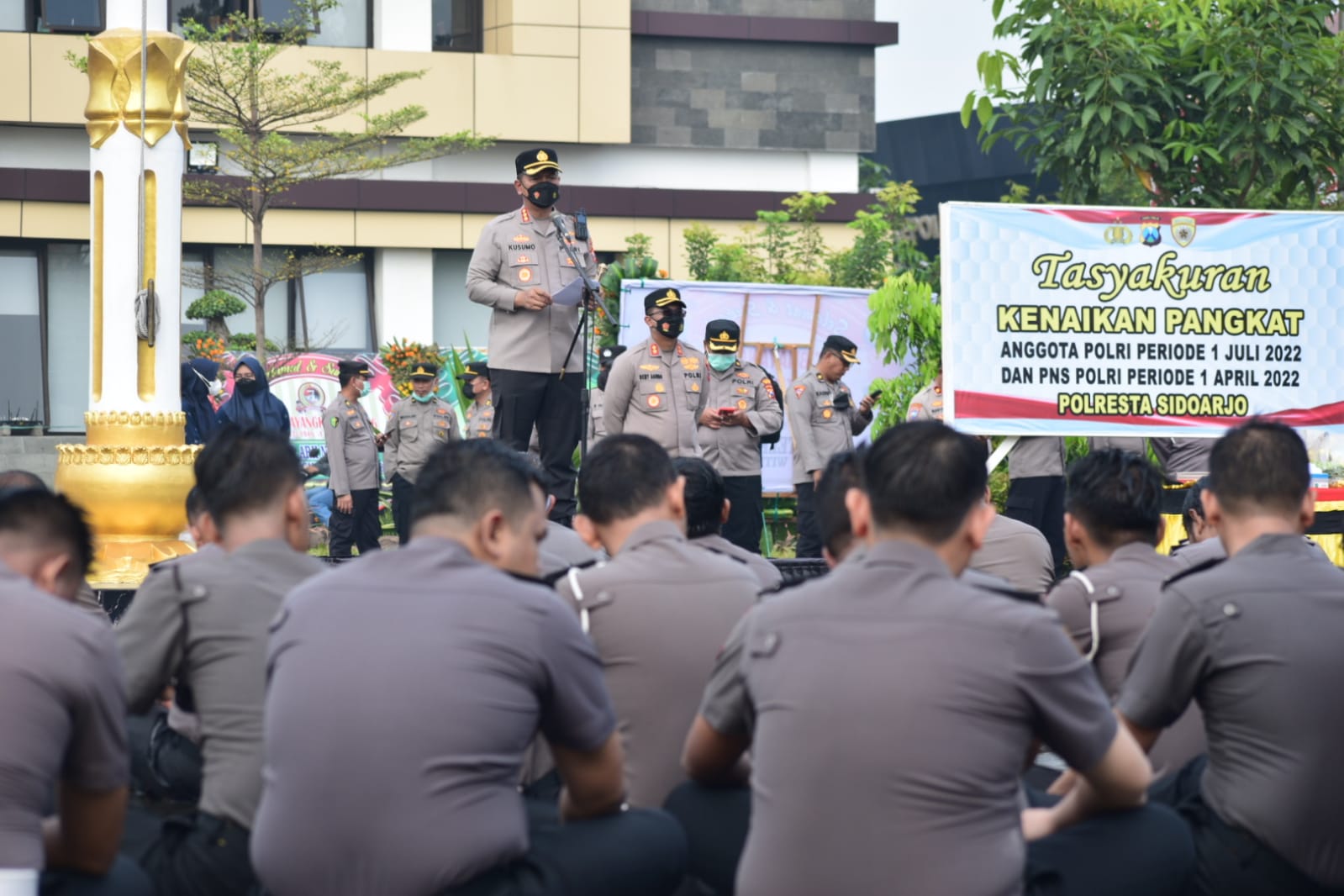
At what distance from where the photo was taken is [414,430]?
14.4m

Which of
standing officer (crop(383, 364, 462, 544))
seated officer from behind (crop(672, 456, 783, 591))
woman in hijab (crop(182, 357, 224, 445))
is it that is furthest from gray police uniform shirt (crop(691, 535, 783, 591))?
standing officer (crop(383, 364, 462, 544))

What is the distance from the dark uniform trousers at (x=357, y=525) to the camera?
570 inches

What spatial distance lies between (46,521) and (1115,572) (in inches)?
104

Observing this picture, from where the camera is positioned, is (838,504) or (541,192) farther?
(541,192)

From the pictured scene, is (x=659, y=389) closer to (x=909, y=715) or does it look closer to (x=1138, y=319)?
(x=1138, y=319)

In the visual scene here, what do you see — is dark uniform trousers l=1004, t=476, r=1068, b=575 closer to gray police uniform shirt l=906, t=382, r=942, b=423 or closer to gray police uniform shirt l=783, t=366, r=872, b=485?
gray police uniform shirt l=906, t=382, r=942, b=423

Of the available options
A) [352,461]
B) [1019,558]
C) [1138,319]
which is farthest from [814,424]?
[1019,558]

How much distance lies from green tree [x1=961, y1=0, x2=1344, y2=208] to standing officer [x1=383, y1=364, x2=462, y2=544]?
4.93 m

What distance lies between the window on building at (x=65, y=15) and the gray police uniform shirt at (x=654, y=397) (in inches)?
702

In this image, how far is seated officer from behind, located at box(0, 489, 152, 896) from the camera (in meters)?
3.05

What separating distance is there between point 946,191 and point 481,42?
1807cm

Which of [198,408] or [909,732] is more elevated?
[198,408]

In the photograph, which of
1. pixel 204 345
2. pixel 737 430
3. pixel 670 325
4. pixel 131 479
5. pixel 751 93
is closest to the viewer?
pixel 131 479

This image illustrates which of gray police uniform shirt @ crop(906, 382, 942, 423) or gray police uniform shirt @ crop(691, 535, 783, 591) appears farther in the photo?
gray police uniform shirt @ crop(906, 382, 942, 423)
